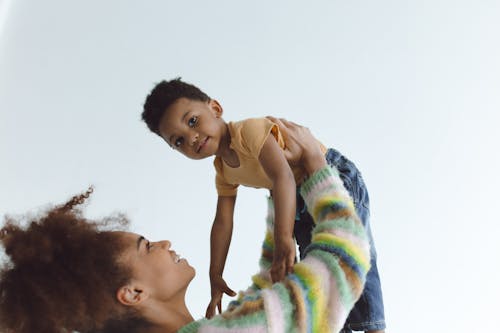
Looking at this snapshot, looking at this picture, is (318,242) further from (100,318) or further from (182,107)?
(182,107)

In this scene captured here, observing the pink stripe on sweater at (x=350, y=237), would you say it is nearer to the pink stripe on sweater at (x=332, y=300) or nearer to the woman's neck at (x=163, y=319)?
the pink stripe on sweater at (x=332, y=300)

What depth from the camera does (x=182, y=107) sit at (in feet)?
3.16

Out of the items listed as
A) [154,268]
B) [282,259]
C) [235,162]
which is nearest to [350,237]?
[282,259]

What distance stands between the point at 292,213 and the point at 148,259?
23 cm

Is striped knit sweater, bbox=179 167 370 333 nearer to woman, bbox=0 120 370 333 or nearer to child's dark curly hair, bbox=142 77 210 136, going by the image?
woman, bbox=0 120 370 333

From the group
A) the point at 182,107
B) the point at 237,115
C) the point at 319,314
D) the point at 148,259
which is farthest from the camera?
the point at 237,115

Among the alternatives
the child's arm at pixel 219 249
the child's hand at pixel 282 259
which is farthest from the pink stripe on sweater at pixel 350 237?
the child's arm at pixel 219 249

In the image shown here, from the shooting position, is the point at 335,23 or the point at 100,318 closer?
the point at 100,318

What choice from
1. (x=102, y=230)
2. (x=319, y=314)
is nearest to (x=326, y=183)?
(x=319, y=314)

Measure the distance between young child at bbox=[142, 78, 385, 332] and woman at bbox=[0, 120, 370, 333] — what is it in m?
0.12

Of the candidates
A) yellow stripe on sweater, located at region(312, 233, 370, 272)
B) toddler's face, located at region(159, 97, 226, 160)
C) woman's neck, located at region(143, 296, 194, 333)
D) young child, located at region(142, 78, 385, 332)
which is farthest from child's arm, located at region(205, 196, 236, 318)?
yellow stripe on sweater, located at region(312, 233, 370, 272)

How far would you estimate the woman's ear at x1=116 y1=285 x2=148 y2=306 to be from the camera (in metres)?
0.69

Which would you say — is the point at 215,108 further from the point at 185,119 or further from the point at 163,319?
the point at 163,319

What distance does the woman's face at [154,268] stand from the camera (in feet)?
2.33
